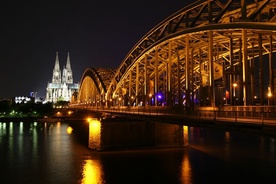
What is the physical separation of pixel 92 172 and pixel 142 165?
230 inches

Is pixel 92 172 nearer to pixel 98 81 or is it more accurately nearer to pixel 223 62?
pixel 223 62

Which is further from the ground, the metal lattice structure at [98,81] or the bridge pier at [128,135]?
the metal lattice structure at [98,81]

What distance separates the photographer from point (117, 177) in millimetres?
31672

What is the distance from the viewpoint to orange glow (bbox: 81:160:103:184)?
30531 mm

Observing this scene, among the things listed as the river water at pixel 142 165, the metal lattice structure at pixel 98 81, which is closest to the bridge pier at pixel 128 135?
the river water at pixel 142 165

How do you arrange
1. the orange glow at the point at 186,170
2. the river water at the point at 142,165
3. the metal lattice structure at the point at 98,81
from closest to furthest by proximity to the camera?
the orange glow at the point at 186,170, the river water at the point at 142,165, the metal lattice structure at the point at 98,81

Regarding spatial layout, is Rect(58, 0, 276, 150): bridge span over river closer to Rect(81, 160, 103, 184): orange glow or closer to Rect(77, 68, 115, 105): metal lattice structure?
Rect(81, 160, 103, 184): orange glow

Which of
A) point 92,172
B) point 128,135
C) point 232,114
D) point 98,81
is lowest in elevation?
point 92,172

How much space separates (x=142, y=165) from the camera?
36531 millimetres

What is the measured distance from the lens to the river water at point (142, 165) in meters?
30.7

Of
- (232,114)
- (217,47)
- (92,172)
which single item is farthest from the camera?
(217,47)

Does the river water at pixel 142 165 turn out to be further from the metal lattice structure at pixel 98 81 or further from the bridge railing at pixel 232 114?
the metal lattice structure at pixel 98 81

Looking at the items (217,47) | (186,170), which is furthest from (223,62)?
(186,170)

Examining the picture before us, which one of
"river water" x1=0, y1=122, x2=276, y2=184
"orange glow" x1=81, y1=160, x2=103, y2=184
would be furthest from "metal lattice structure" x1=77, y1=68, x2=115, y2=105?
"orange glow" x1=81, y1=160, x2=103, y2=184
